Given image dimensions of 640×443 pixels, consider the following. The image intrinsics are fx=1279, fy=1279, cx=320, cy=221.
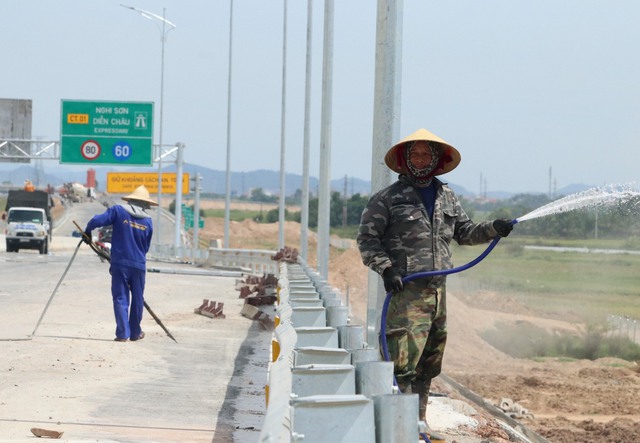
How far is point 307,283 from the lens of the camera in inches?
555

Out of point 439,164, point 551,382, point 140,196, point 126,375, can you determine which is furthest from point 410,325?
point 551,382

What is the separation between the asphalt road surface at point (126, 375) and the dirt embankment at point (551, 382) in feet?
14.3

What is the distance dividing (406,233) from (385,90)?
4.07 m

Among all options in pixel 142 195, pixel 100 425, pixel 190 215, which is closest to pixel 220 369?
pixel 142 195

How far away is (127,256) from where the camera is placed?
50.6ft

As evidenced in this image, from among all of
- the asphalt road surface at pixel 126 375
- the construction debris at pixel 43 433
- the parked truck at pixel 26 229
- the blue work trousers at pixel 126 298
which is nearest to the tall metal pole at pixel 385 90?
the asphalt road surface at pixel 126 375

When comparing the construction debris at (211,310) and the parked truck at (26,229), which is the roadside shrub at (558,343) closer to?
the construction debris at (211,310)

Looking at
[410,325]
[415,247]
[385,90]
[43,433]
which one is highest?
[385,90]

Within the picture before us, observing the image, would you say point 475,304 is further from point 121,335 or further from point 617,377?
point 121,335

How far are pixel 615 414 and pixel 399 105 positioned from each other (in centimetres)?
951

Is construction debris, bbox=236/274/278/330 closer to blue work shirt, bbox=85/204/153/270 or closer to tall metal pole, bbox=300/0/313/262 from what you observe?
blue work shirt, bbox=85/204/153/270

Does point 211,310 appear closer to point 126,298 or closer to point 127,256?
point 126,298

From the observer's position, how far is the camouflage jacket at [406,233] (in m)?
8.45

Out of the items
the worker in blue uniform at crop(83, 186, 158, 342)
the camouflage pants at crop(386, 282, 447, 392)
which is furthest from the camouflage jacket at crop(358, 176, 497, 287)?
the worker in blue uniform at crop(83, 186, 158, 342)
